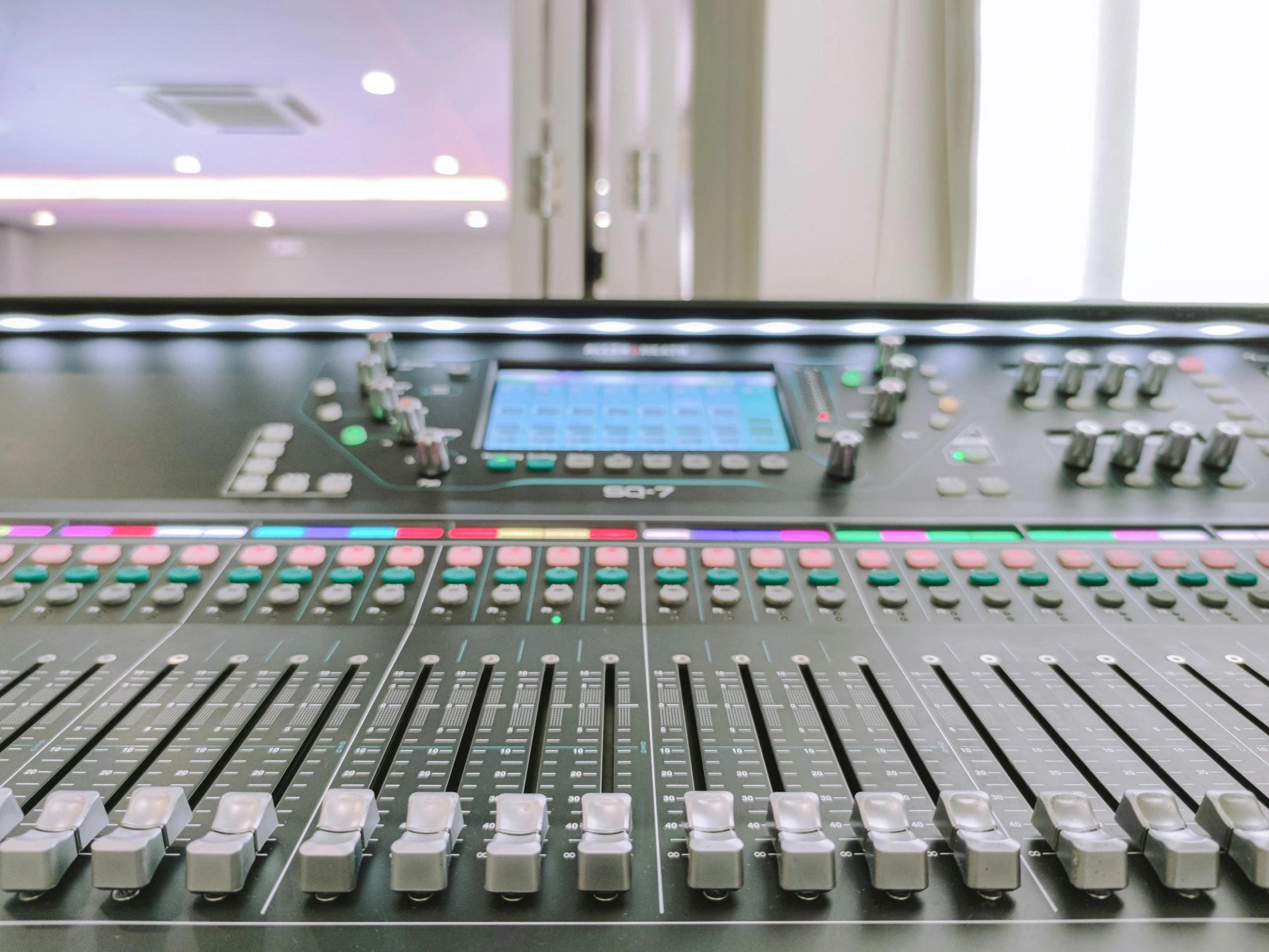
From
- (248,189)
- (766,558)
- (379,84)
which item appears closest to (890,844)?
(766,558)

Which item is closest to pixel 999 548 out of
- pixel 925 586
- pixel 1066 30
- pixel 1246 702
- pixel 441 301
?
pixel 925 586

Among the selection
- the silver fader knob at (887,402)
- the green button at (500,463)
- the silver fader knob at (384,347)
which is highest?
the silver fader knob at (384,347)

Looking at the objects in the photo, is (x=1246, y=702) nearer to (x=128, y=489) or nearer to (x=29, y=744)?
(x=29, y=744)

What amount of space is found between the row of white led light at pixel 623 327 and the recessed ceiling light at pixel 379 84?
0.96 meters

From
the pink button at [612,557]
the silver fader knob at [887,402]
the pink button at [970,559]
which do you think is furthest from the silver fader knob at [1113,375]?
the pink button at [612,557]

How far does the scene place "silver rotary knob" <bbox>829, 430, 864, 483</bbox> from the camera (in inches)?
35.1

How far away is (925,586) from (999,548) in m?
0.12

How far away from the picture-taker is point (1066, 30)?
56.5 inches

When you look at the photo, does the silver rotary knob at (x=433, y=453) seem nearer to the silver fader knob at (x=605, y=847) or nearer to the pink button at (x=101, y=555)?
the pink button at (x=101, y=555)

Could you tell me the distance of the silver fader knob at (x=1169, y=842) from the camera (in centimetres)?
39

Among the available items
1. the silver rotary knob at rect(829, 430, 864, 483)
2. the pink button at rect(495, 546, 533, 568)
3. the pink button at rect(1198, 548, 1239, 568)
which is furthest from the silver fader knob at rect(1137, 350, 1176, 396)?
the pink button at rect(495, 546, 533, 568)

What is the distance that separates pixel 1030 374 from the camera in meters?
1.00

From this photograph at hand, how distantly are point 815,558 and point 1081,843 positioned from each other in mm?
402

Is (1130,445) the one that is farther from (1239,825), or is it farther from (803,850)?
(803,850)
